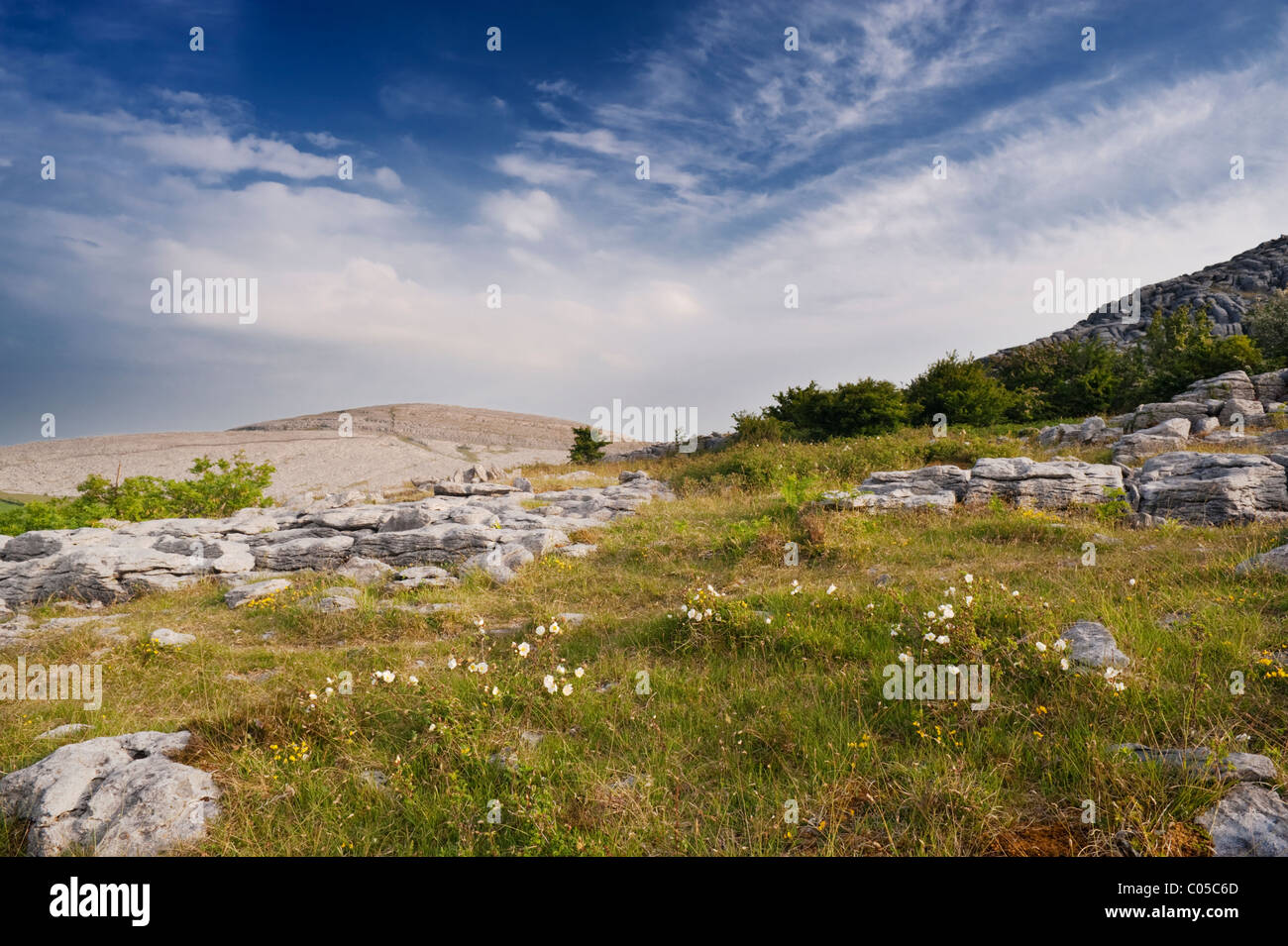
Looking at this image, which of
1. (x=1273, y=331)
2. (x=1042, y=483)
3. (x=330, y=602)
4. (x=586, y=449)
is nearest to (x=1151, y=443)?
(x=1042, y=483)

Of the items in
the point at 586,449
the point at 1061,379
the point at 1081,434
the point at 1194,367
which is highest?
the point at 1061,379

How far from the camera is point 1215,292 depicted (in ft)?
239

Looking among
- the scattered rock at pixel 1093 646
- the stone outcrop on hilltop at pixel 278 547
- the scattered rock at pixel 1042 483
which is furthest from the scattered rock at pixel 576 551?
the scattered rock at pixel 1042 483

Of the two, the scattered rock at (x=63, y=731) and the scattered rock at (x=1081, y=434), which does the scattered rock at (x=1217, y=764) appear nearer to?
the scattered rock at (x=63, y=731)

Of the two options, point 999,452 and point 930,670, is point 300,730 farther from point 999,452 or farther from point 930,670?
point 999,452

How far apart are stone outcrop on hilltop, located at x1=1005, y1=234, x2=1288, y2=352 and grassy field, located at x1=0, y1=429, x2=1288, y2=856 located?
7768cm

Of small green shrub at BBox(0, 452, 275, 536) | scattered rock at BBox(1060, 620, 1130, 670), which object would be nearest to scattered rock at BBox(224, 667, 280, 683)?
scattered rock at BBox(1060, 620, 1130, 670)

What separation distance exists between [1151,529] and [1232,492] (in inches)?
73.8

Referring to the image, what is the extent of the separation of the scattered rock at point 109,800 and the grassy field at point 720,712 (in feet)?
0.67

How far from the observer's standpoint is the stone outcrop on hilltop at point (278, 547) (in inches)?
392

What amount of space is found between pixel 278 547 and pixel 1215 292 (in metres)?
102

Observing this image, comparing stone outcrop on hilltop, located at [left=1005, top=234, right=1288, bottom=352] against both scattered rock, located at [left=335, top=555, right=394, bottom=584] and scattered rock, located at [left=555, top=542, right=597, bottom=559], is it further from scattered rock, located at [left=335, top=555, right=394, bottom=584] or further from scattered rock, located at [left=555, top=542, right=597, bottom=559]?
scattered rock, located at [left=335, top=555, right=394, bottom=584]

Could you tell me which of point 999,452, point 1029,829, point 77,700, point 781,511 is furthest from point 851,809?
point 999,452

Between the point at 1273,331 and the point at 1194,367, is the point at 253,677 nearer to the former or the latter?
the point at 1194,367
